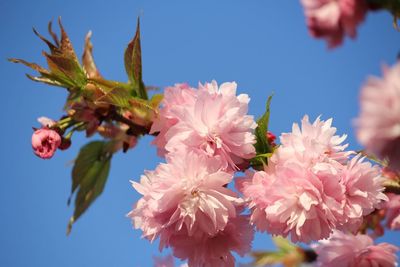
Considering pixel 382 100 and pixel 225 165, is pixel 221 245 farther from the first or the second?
pixel 382 100

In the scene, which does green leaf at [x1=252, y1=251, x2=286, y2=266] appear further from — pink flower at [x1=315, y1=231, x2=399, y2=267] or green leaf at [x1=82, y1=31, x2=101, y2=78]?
green leaf at [x1=82, y1=31, x2=101, y2=78]

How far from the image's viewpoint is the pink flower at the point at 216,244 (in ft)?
2.47

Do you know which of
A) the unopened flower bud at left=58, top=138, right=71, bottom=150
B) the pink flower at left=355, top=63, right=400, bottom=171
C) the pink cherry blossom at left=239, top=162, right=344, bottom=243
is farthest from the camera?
the unopened flower bud at left=58, top=138, right=71, bottom=150

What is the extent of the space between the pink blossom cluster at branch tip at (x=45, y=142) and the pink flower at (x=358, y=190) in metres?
0.53

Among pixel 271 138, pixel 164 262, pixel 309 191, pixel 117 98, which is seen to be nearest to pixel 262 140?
pixel 271 138

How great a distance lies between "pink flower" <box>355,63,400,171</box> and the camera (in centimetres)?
33

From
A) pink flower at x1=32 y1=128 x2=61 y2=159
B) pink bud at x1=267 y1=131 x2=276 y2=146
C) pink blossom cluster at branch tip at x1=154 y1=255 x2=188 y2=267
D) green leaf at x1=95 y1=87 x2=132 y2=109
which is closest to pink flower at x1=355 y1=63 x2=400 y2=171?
pink bud at x1=267 y1=131 x2=276 y2=146

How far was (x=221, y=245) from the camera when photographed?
2.50 feet

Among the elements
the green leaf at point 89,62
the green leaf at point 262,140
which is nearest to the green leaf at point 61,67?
the green leaf at point 89,62

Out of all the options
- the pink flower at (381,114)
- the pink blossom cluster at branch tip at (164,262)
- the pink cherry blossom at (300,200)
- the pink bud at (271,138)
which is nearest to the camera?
the pink flower at (381,114)

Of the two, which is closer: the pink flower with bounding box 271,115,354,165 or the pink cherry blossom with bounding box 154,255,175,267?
the pink flower with bounding box 271,115,354,165

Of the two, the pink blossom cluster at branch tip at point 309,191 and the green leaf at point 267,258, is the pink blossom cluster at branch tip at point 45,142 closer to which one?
the pink blossom cluster at branch tip at point 309,191

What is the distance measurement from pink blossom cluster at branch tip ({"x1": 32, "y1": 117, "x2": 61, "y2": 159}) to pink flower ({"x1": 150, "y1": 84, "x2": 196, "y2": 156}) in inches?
8.6

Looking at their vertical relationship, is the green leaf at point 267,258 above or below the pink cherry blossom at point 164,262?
above
